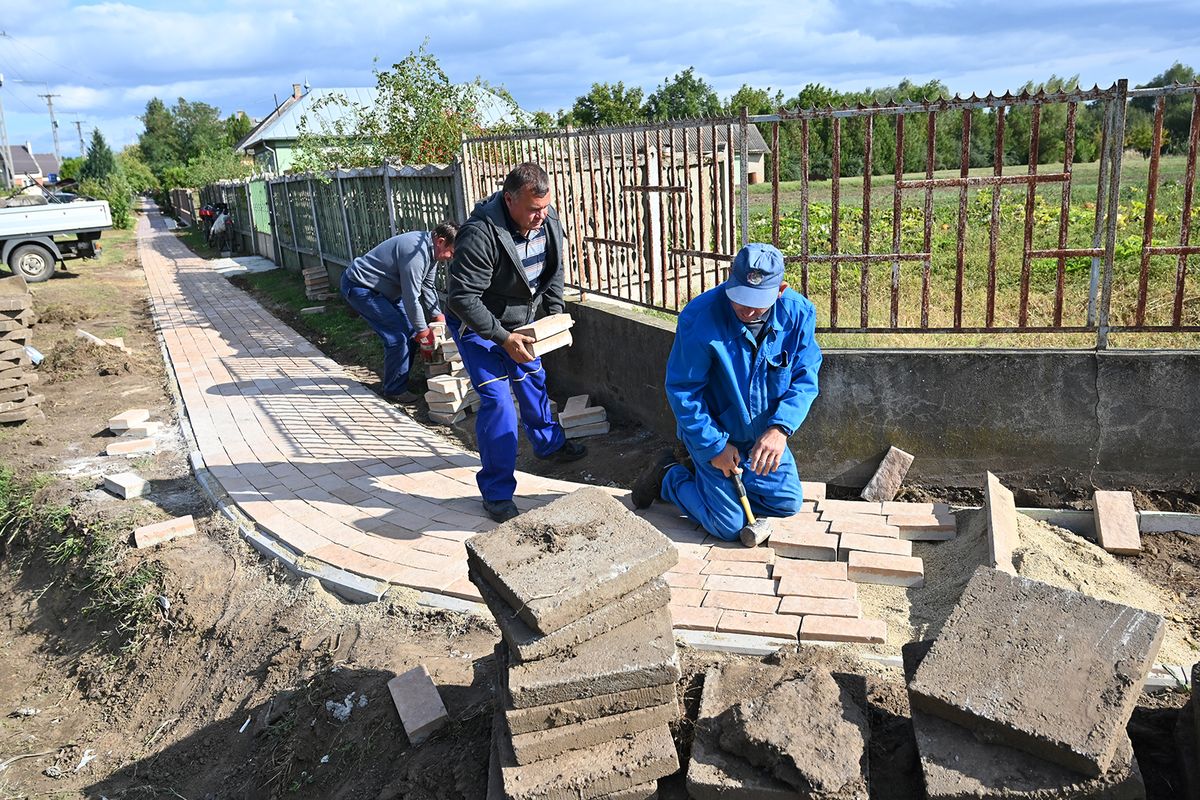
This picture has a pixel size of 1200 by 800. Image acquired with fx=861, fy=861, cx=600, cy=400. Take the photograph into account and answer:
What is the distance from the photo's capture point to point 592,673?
267 centimetres

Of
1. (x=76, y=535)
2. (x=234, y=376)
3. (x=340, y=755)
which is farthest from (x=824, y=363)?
(x=234, y=376)

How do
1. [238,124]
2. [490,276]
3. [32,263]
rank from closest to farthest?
[490,276] < [32,263] < [238,124]

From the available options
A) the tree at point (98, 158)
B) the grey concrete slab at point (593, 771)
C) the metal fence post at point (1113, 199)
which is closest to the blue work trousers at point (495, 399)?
the grey concrete slab at point (593, 771)

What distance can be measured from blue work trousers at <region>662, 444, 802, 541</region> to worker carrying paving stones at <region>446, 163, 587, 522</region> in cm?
110

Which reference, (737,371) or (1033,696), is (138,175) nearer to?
(737,371)

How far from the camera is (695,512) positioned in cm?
460

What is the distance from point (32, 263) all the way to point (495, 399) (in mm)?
19293

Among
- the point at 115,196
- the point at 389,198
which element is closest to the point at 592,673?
the point at 389,198

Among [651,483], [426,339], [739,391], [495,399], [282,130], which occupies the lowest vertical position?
[651,483]

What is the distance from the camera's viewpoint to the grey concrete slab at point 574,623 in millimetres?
2762

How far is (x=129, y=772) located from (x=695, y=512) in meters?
2.93

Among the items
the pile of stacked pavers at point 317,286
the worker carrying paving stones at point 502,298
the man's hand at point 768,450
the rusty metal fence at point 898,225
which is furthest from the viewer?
the pile of stacked pavers at point 317,286

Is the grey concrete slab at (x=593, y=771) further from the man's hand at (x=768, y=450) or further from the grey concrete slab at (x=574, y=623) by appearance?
the man's hand at (x=768, y=450)

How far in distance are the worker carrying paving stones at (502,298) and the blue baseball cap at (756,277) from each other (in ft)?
4.82
